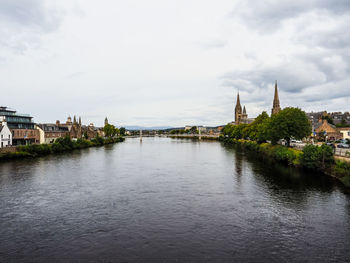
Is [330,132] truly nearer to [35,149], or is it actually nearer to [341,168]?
[341,168]

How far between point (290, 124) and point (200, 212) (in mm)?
43297

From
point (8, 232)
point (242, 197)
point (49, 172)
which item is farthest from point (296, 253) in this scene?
point (49, 172)

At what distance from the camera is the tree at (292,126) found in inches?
2276

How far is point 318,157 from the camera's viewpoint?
131 ft

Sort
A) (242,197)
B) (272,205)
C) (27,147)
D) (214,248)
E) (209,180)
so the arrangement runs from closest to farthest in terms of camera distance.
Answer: (214,248) → (272,205) → (242,197) → (209,180) → (27,147)

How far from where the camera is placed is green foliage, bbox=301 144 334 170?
3856cm

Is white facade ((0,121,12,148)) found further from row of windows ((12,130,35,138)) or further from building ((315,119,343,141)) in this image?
building ((315,119,343,141))

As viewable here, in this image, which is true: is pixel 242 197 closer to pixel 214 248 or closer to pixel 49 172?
pixel 214 248

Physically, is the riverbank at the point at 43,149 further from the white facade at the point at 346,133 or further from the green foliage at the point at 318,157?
the white facade at the point at 346,133

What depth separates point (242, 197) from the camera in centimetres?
2894

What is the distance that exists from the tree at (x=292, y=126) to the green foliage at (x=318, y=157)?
54.2ft

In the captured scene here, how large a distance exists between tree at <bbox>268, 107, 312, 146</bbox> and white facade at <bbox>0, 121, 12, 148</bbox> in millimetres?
72099

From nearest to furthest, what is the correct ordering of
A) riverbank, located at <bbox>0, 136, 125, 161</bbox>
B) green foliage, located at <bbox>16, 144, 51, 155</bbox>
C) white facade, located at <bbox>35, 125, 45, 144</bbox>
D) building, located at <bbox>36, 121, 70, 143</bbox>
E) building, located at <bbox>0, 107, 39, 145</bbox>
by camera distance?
riverbank, located at <bbox>0, 136, 125, 161</bbox>
green foliage, located at <bbox>16, 144, 51, 155</bbox>
building, located at <bbox>0, 107, 39, 145</bbox>
white facade, located at <bbox>35, 125, 45, 144</bbox>
building, located at <bbox>36, 121, 70, 143</bbox>

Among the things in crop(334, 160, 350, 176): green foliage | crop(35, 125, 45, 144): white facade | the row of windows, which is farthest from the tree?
crop(35, 125, 45, 144): white facade
